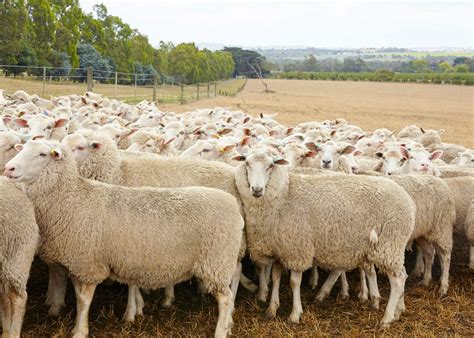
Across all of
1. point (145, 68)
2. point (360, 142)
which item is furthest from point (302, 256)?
point (145, 68)

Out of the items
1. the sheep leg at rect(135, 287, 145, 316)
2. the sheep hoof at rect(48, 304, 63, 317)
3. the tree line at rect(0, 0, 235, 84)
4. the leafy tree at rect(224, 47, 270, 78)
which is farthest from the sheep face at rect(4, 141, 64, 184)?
the leafy tree at rect(224, 47, 270, 78)

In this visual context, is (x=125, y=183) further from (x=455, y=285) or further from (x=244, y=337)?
(x=455, y=285)

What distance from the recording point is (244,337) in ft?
16.7

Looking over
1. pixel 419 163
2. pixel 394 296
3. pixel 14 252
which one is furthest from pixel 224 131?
pixel 14 252

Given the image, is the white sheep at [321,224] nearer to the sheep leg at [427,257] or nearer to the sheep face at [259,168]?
the sheep face at [259,168]

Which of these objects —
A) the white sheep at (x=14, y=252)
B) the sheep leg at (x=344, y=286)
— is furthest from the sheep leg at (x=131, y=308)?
the sheep leg at (x=344, y=286)

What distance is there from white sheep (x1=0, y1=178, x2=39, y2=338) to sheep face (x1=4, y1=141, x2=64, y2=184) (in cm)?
16

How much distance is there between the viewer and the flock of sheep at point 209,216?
15.3 feet

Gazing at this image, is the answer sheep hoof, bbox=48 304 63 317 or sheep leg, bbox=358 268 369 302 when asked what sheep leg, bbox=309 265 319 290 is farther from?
sheep hoof, bbox=48 304 63 317

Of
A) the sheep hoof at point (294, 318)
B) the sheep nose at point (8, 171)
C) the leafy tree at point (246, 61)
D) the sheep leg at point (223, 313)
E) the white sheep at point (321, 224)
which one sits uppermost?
the leafy tree at point (246, 61)

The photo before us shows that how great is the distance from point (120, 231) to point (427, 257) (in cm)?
397

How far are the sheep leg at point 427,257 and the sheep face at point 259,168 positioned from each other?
2.35 m

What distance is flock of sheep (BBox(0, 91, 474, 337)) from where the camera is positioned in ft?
15.3

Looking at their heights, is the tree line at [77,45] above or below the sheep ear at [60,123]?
above
